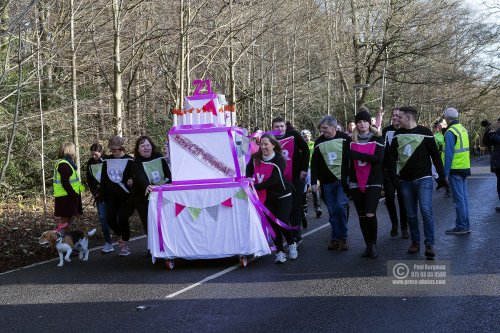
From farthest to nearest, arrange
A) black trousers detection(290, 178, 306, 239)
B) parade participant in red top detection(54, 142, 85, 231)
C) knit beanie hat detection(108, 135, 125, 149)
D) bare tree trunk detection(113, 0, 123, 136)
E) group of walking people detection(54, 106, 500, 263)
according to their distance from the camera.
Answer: bare tree trunk detection(113, 0, 123, 136)
parade participant in red top detection(54, 142, 85, 231)
knit beanie hat detection(108, 135, 125, 149)
black trousers detection(290, 178, 306, 239)
group of walking people detection(54, 106, 500, 263)

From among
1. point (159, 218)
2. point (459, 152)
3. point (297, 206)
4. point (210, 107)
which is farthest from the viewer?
point (459, 152)

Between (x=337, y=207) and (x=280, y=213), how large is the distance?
3.53 ft

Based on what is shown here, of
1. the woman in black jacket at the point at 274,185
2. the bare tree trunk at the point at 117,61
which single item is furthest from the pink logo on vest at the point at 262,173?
the bare tree trunk at the point at 117,61

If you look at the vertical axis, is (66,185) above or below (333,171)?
below

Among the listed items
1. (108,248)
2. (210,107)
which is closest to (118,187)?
(108,248)

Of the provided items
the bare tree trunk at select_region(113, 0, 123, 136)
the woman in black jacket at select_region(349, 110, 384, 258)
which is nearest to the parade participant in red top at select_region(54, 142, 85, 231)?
the woman in black jacket at select_region(349, 110, 384, 258)

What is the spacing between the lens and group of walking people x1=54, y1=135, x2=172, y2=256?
360 inches

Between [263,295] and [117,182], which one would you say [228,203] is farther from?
[117,182]

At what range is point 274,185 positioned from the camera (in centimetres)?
844

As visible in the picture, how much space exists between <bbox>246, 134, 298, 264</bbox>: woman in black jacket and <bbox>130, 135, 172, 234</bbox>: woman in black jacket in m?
1.57

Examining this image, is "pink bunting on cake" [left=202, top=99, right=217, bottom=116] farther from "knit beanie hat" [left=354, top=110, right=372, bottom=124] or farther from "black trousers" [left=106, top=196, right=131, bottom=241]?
"black trousers" [left=106, top=196, right=131, bottom=241]

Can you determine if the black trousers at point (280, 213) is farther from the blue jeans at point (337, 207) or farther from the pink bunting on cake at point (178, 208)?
the pink bunting on cake at point (178, 208)

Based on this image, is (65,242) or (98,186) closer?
(65,242)

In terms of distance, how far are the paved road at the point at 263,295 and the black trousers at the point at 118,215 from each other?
45 cm
